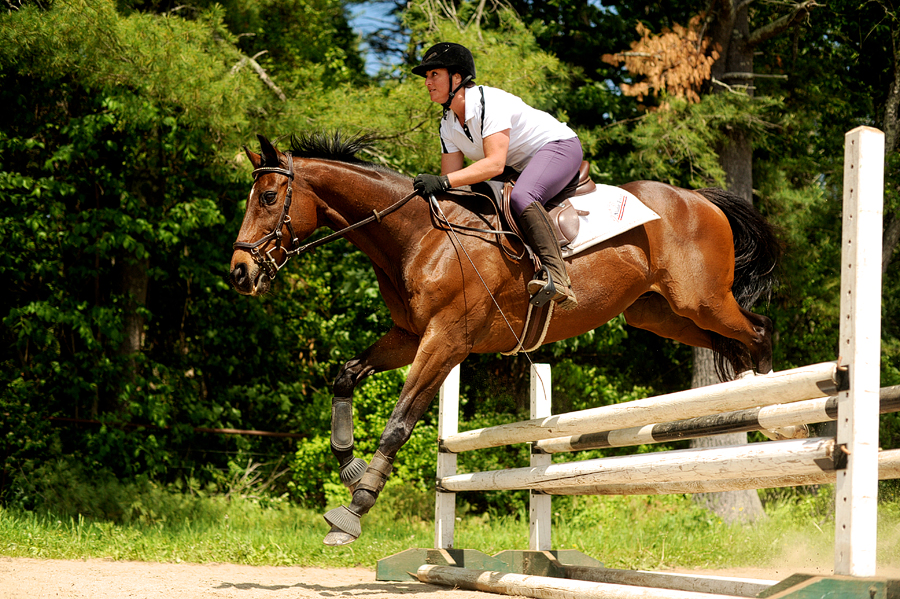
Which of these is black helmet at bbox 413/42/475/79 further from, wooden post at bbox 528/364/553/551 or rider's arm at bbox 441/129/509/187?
wooden post at bbox 528/364/553/551

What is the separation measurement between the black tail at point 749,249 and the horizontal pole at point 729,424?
1201 millimetres

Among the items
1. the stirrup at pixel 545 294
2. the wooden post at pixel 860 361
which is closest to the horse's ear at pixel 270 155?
the stirrup at pixel 545 294

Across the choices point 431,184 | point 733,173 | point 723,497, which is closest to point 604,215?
point 431,184

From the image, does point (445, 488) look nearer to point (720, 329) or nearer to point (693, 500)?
point (720, 329)

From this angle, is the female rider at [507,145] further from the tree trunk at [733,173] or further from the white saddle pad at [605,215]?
the tree trunk at [733,173]

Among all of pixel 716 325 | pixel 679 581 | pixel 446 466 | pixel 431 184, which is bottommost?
pixel 679 581

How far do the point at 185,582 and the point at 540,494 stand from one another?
2.03 meters

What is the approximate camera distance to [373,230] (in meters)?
4.14

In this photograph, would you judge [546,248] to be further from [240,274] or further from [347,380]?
[240,274]

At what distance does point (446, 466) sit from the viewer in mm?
5141

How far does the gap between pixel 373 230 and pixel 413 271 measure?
32 centimetres

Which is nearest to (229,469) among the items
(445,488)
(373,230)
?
(445,488)

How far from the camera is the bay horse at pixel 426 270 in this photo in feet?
12.8

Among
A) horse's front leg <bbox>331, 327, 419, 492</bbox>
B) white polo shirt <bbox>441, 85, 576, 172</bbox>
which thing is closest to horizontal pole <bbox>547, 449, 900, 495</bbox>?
horse's front leg <bbox>331, 327, 419, 492</bbox>
